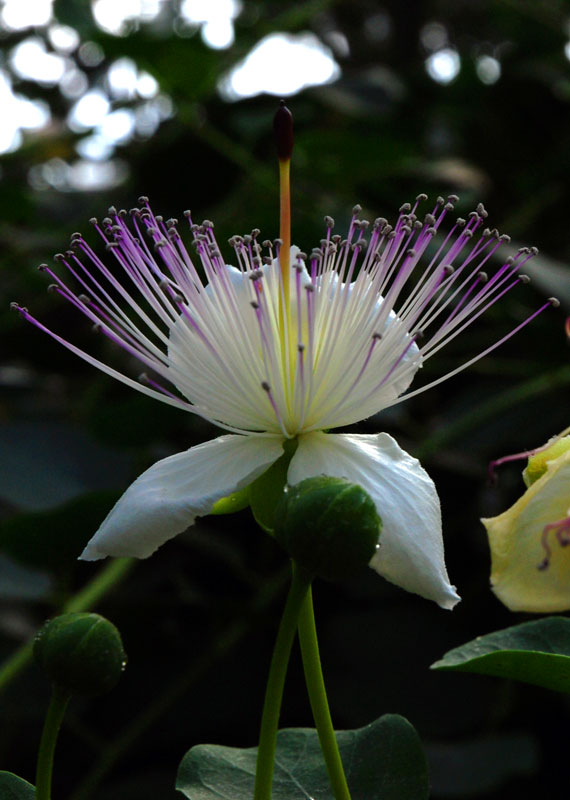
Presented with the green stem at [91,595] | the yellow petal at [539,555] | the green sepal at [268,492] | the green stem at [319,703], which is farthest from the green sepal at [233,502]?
the green stem at [91,595]

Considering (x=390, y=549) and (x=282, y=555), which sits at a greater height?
(x=282, y=555)

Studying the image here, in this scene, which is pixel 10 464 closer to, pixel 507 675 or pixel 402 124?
pixel 507 675

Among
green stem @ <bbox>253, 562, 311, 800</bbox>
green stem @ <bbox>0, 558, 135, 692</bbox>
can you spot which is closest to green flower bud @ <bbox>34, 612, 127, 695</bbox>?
green stem @ <bbox>253, 562, 311, 800</bbox>

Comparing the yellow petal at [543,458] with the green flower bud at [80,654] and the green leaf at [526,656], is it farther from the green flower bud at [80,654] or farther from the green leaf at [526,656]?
the green flower bud at [80,654]

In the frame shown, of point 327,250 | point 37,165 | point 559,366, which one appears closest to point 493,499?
point 559,366

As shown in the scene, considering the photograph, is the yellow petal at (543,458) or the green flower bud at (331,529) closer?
the green flower bud at (331,529)

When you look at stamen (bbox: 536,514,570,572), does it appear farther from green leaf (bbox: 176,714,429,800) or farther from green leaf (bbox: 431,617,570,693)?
green leaf (bbox: 176,714,429,800)
